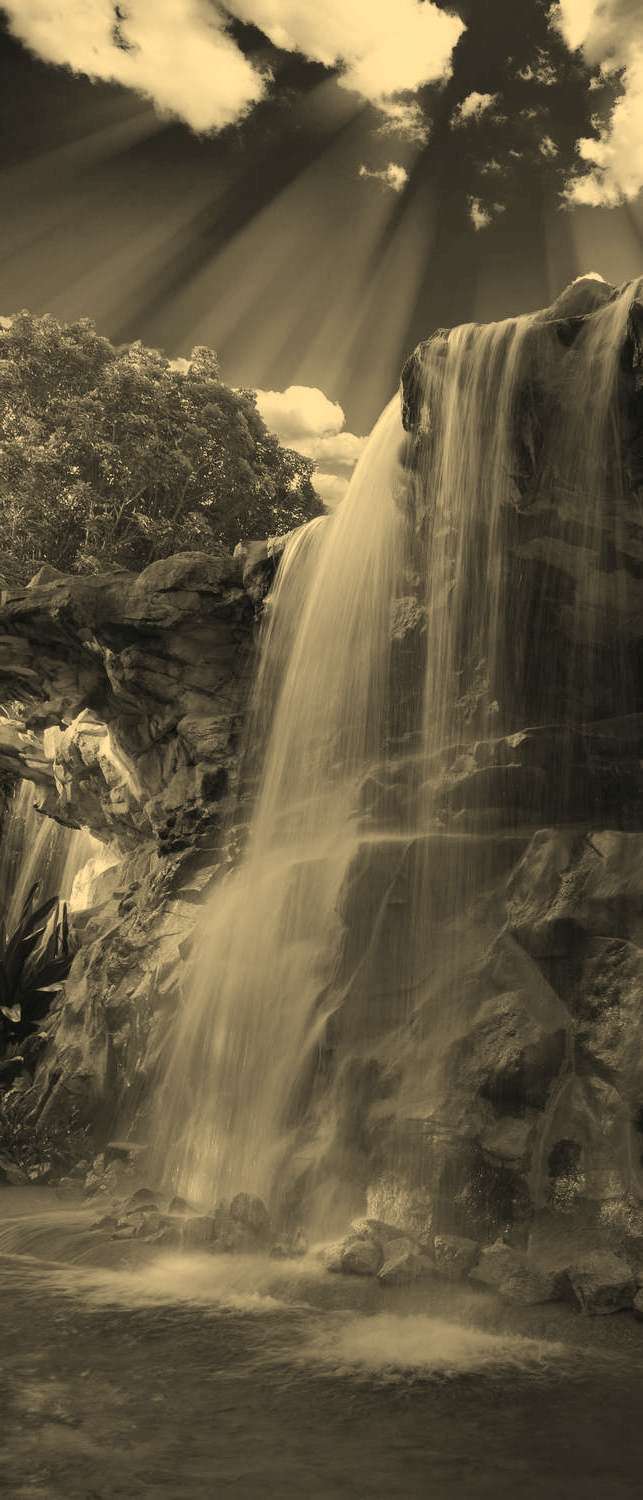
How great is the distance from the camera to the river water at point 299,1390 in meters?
3.79

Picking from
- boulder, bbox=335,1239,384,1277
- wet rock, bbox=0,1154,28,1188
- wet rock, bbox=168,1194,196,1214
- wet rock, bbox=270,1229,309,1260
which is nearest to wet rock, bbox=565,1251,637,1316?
boulder, bbox=335,1239,384,1277

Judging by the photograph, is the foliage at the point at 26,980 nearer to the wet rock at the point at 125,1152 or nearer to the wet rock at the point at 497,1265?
the wet rock at the point at 125,1152

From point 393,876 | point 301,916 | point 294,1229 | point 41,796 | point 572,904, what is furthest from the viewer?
point 41,796

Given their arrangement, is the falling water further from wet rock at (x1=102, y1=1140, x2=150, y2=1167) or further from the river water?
the river water

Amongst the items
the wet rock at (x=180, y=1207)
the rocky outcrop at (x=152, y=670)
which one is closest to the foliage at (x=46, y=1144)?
the wet rock at (x=180, y=1207)

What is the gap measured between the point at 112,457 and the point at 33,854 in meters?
9.85

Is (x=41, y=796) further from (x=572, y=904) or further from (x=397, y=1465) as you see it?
(x=397, y=1465)

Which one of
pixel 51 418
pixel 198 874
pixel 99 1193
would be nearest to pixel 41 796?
pixel 51 418

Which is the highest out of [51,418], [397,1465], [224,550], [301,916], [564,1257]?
[51,418]

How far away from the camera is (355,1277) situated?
639cm

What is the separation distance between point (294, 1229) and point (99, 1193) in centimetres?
270

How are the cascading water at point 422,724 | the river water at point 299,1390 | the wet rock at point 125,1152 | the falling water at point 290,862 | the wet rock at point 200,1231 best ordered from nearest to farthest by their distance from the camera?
the river water at point 299,1390 → the wet rock at point 200,1231 → the cascading water at point 422,724 → the falling water at point 290,862 → the wet rock at point 125,1152

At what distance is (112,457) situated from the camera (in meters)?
21.5

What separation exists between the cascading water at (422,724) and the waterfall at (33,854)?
11.3 metres
